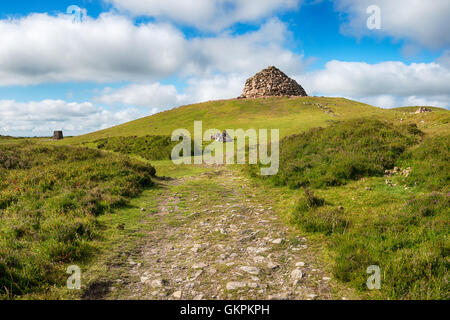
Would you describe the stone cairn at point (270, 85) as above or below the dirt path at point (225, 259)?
above

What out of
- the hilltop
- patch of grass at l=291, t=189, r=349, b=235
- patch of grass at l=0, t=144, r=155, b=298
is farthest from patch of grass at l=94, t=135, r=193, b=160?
patch of grass at l=291, t=189, r=349, b=235

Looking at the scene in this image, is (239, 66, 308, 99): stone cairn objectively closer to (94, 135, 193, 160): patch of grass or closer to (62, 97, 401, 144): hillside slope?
(62, 97, 401, 144): hillside slope

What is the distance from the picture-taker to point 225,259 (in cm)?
662

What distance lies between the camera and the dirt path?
17.1ft

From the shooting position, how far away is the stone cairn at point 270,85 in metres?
95.4

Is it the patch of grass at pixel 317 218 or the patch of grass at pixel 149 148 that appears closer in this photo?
the patch of grass at pixel 317 218

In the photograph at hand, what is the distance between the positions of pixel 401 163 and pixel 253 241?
10112mm

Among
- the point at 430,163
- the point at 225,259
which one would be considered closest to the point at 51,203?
the point at 225,259

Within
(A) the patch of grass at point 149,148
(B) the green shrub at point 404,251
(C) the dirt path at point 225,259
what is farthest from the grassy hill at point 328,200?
(A) the patch of grass at point 149,148

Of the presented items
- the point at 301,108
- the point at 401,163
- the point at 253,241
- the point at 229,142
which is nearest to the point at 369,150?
the point at 401,163

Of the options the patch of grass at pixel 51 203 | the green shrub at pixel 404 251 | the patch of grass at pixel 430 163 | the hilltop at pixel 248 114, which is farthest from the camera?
the hilltop at pixel 248 114

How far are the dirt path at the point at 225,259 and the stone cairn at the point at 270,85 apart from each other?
87.3m

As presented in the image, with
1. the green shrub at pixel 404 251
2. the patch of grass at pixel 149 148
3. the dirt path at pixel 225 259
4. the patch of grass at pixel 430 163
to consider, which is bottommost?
the dirt path at pixel 225 259

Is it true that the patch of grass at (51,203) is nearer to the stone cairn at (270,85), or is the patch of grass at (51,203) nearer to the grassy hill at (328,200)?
the grassy hill at (328,200)
